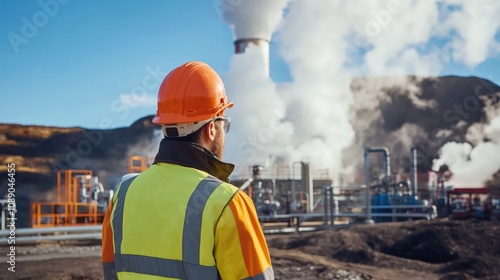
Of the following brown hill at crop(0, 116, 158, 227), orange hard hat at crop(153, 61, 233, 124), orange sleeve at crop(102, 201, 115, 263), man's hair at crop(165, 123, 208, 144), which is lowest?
orange sleeve at crop(102, 201, 115, 263)

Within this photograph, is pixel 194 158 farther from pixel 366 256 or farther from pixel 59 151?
pixel 59 151

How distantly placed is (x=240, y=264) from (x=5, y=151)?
51.4 m

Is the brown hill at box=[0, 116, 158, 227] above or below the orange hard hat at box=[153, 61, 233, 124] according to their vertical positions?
above

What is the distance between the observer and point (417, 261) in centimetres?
1100

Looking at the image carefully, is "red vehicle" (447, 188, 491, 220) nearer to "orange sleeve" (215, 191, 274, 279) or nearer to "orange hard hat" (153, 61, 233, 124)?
"orange hard hat" (153, 61, 233, 124)

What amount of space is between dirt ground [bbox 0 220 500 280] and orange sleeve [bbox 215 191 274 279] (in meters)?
7.49

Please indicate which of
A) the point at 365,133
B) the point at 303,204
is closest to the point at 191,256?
the point at 303,204

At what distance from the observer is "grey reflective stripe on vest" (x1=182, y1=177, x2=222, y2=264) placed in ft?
5.42

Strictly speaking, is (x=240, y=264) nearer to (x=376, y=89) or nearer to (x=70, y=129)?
(x=70, y=129)

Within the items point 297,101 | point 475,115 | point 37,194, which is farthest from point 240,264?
point 475,115

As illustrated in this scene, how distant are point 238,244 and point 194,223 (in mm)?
146

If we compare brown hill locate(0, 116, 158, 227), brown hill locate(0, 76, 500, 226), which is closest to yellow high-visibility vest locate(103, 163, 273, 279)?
brown hill locate(0, 76, 500, 226)

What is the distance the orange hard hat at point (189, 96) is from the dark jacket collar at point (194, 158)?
93 mm

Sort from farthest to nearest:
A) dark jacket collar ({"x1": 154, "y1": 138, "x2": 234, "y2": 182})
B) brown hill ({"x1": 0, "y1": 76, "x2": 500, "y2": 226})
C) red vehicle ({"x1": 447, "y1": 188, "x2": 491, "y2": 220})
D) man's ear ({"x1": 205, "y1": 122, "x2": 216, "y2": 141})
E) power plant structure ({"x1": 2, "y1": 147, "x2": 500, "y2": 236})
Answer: brown hill ({"x1": 0, "y1": 76, "x2": 500, "y2": 226}), red vehicle ({"x1": 447, "y1": 188, "x2": 491, "y2": 220}), power plant structure ({"x1": 2, "y1": 147, "x2": 500, "y2": 236}), man's ear ({"x1": 205, "y1": 122, "x2": 216, "y2": 141}), dark jacket collar ({"x1": 154, "y1": 138, "x2": 234, "y2": 182})
